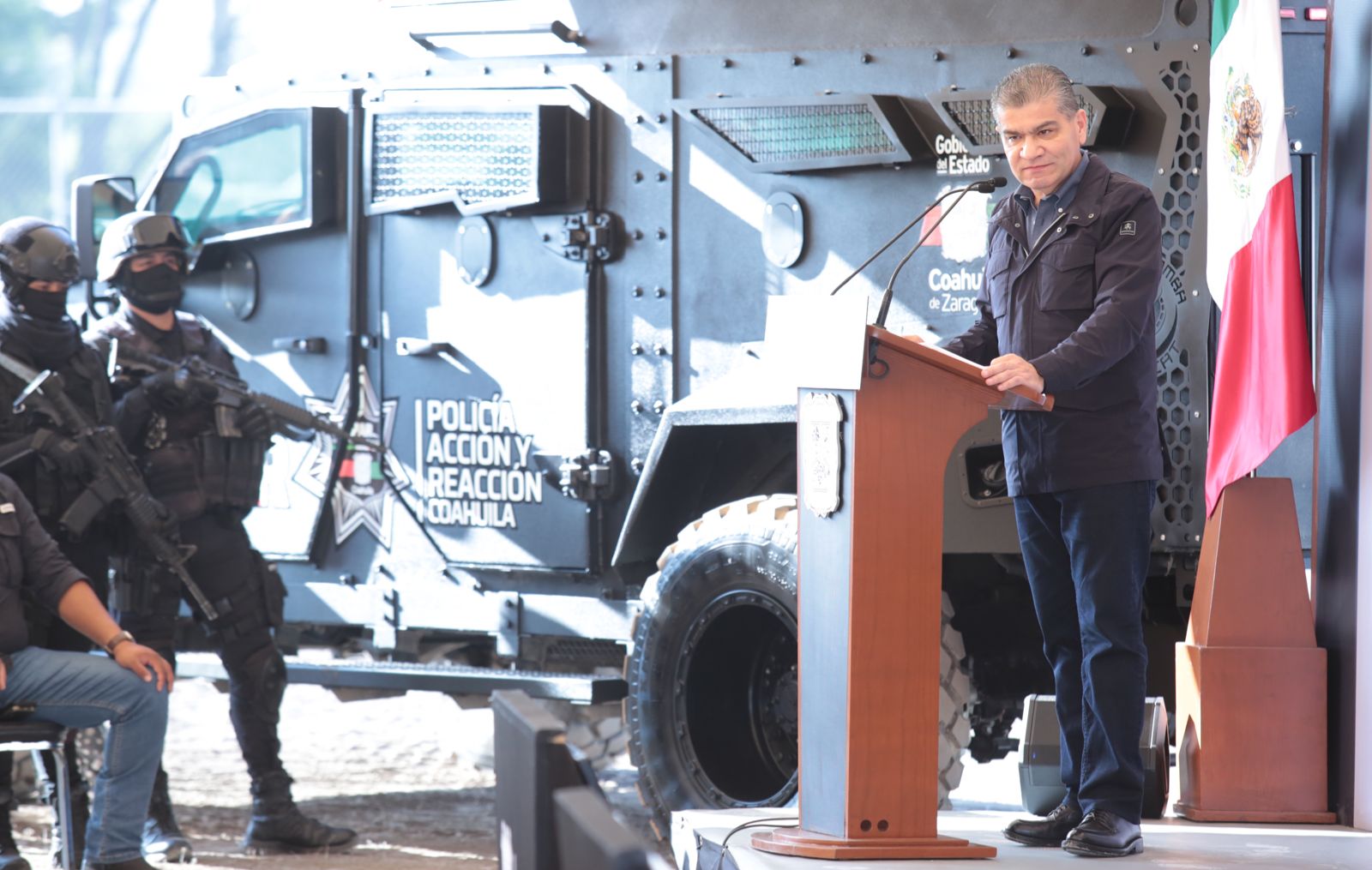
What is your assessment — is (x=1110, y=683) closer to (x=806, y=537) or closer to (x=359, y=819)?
(x=806, y=537)

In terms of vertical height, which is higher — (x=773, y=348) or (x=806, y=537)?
(x=773, y=348)

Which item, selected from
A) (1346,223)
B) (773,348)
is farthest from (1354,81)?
(773,348)

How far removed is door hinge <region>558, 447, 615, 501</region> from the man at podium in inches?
76.4

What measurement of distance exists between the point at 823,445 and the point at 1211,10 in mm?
1670

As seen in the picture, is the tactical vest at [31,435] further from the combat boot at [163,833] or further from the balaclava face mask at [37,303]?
the combat boot at [163,833]

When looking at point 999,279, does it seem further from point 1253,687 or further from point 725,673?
point 725,673

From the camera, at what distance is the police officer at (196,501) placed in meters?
5.61

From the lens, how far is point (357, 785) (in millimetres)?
7508

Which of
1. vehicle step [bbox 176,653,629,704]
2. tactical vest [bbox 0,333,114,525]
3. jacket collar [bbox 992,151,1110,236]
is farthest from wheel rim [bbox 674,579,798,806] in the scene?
tactical vest [bbox 0,333,114,525]

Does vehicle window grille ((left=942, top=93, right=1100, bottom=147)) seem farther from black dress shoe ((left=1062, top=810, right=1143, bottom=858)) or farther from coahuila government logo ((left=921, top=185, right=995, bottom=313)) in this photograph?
black dress shoe ((left=1062, top=810, right=1143, bottom=858))

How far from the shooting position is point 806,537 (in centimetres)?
362

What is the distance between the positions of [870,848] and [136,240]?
3395mm

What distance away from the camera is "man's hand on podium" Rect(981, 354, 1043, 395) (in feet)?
11.2

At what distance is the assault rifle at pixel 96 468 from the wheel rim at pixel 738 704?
5.44 feet
